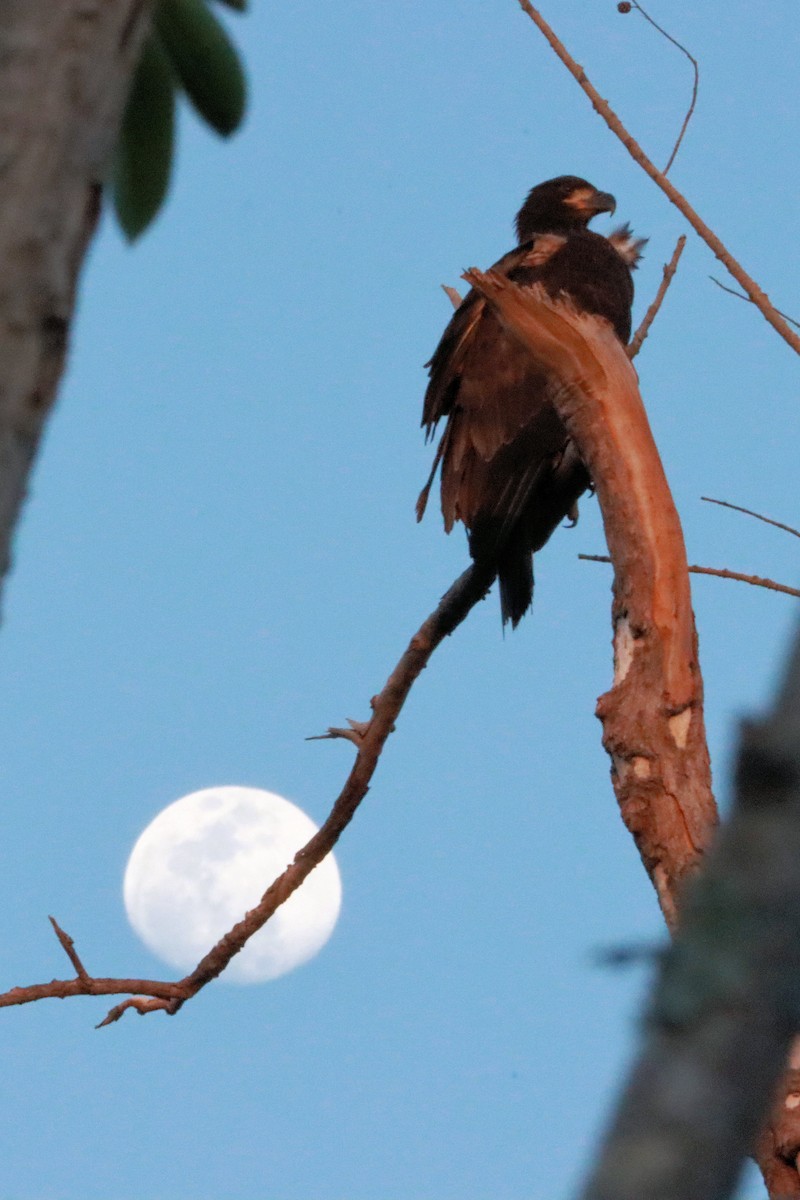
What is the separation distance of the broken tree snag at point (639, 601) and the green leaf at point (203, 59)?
59.0 inches

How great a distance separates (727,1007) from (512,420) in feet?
13.4

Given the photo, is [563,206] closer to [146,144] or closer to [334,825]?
[334,825]

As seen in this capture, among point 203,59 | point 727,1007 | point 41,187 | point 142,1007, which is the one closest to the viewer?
point 727,1007

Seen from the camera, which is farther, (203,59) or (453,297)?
(453,297)

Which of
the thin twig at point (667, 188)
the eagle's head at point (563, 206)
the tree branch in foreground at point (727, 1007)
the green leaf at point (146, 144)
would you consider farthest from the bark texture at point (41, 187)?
the eagle's head at point (563, 206)

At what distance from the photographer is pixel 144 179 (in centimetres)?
168

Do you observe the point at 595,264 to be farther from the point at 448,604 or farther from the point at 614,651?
the point at 614,651

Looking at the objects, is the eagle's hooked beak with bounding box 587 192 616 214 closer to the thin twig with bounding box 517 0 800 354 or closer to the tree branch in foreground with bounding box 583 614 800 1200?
the thin twig with bounding box 517 0 800 354

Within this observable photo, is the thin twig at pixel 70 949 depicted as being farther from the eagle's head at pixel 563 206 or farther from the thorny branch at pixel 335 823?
the eagle's head at pixel 563 206

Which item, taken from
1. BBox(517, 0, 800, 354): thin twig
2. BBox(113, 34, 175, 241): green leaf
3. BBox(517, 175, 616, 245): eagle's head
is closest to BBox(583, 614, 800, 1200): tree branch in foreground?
BBox(113, 34, 175, 241): green leaf

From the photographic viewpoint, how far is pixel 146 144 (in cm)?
167

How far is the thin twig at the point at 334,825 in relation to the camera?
377 cm

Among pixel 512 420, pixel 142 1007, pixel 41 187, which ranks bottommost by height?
pixel 142 1007

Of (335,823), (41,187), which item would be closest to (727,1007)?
(41,187)
